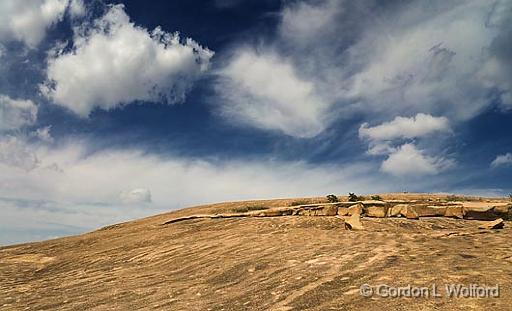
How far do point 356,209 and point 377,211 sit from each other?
93 centimetres

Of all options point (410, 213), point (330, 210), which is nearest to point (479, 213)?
point (410, 213)

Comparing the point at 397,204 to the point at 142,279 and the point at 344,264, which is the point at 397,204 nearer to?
the point at 344,264

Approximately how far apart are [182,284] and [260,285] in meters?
2.25

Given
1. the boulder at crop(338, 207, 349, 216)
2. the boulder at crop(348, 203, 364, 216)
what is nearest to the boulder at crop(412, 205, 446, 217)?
the boulder at crop(348, 203, 364, 216)

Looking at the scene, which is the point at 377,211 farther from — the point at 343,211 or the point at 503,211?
the point at 503,211

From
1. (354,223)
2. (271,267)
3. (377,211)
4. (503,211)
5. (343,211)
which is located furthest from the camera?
(343,211)

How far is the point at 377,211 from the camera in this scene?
17859 millimetres

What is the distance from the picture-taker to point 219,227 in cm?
1902

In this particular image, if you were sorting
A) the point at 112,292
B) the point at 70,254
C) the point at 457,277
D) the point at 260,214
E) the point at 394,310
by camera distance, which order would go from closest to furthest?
the point at 394,310
the point at 457,277
the point at 112,292
the point at 70,254
the point at 260,214

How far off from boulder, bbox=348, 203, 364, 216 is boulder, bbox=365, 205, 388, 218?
0.33 m

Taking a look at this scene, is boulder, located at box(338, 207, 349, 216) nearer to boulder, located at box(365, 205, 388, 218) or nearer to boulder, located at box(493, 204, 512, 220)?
boulder, located at box(365, 205, 388, 218)

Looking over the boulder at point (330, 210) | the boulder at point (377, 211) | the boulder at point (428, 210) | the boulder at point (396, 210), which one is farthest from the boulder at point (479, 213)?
the boulder at point (330, 210)

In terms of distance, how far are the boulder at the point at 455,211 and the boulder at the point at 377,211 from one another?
8.61 feet

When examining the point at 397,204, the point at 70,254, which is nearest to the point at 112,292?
the point at 70,254
